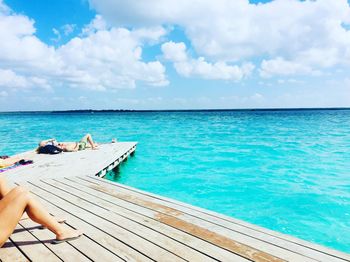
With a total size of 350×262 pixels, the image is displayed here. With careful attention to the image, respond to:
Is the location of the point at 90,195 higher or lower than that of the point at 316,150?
higher

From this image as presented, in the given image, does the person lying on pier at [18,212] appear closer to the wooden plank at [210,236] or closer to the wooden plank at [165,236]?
the wooden plank at [165,236]

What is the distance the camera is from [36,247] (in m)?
3.23

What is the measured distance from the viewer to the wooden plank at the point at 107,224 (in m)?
3.06

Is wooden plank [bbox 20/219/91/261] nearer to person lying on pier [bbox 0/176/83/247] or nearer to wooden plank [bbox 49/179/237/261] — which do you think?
person lying on pier [bbox 0/176/83/247]

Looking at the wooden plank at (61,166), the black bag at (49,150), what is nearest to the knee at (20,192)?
the wooden plank at (61,166)

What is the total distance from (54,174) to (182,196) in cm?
425

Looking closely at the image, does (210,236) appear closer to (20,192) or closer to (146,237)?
(146,237)

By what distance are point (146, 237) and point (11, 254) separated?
5.01ft

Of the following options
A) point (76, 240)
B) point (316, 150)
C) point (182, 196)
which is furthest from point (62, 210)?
point (316, 150)

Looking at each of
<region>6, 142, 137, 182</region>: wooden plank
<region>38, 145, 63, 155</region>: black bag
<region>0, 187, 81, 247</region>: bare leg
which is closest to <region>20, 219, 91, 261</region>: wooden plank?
<region>0, 187, 81, 247</region>: bare leg

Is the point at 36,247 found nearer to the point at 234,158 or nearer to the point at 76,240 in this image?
the point at 76,240

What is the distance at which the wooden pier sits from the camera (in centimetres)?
301

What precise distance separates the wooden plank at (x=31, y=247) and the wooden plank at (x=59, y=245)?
5cm

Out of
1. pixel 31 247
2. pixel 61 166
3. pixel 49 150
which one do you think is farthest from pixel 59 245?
pixel 49 150
